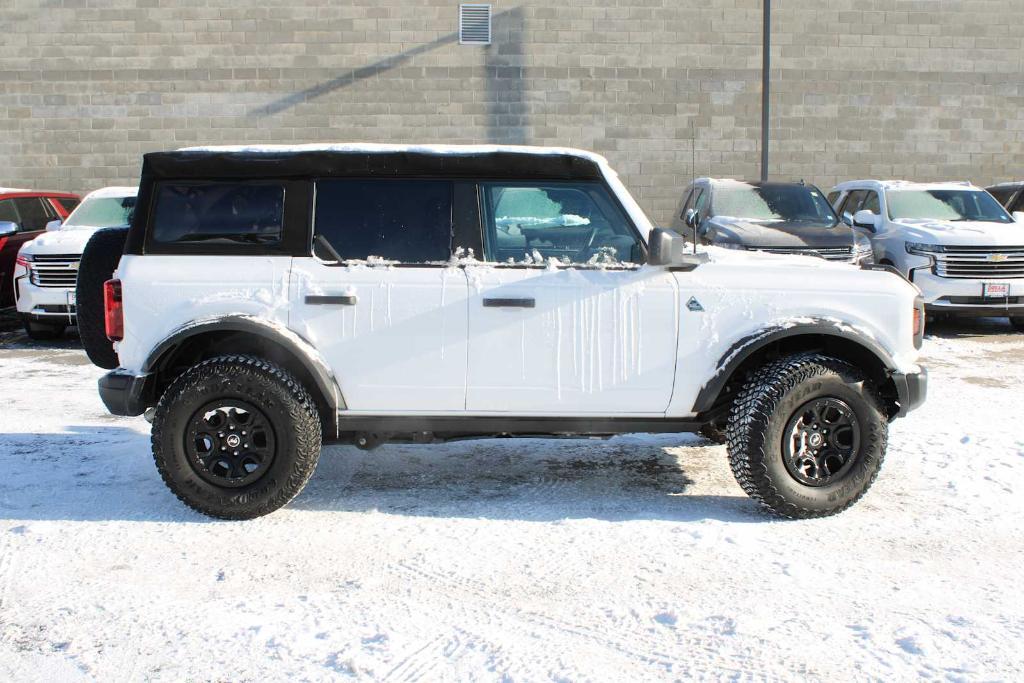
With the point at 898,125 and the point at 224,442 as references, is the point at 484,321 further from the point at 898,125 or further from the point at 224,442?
the point at 898,125

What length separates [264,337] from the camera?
16.2ft

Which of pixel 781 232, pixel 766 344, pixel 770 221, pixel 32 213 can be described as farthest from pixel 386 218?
pixel 32 213

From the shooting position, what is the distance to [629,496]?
5414 mm

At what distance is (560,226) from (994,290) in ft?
26.6

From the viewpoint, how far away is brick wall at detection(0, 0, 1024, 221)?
1889 cm

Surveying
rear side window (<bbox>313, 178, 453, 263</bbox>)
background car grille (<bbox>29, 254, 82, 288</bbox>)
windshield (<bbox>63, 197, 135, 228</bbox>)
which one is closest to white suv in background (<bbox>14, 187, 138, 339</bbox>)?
background car grille (<bbox>29, 254, 82, 288</bbox>)

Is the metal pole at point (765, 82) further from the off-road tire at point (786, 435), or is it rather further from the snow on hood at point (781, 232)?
the off-road tire at point (786, 435)

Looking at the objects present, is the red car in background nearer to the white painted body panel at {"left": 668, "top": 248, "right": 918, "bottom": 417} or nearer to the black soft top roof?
the black soft top roof

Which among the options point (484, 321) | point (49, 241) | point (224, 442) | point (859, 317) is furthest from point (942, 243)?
point (49, 241)

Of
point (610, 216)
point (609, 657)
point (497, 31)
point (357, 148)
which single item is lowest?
point (609, 657)

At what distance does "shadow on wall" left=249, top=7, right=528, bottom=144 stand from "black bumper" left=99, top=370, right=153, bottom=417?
14.8m

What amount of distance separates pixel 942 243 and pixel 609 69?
362 inches

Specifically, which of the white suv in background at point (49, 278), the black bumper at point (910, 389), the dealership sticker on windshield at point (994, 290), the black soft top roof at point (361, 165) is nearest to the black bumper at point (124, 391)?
the black soft top roof at point (361, 165)

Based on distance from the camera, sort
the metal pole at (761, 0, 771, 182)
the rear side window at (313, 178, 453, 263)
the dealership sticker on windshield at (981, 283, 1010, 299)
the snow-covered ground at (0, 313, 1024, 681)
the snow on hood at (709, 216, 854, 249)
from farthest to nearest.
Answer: the metal pole at (761, 0, 771, 182) < the dealership sticker on windshield at (981, 283, 1010, 299) < the snow on hood at (709, 216, 854, 249) < the rear side window at (313, 178, 453, 263) < the snow-covered ground at (0, 313, 1024, 681)
